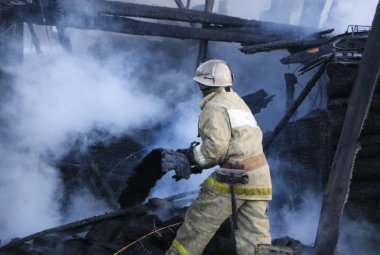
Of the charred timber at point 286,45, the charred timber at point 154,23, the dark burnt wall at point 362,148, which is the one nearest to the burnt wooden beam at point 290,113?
the dark burnt wall at point 362,148

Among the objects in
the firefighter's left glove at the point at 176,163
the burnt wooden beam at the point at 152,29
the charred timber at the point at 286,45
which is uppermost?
the burnt wooden beam at the point at 152,29

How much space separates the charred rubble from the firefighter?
2.39 feet

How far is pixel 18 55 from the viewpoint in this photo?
7520mm

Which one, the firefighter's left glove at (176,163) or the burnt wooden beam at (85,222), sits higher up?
the firefighter's left glove at (176,163)

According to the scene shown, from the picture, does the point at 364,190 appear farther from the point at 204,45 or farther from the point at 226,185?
the point at 204,45

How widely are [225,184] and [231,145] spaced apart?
1.19 feet

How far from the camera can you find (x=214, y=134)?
376 cm

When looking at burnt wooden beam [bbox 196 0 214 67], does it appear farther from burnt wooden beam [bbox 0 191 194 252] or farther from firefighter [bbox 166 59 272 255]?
firefighter [bbox 166 59 272 255]

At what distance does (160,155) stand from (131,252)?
127 centimetres

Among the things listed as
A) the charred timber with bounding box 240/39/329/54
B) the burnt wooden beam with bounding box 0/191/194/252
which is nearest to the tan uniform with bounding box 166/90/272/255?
the burnt wooden beam with bounding box 0/191/194/252

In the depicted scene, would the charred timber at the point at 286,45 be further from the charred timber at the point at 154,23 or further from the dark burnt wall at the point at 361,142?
the dark burnt wall at the point at 361,142

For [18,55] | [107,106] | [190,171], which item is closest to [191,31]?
[107,106]

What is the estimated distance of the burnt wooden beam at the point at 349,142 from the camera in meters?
2.94

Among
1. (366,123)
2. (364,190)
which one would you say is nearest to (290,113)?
(366,123)
